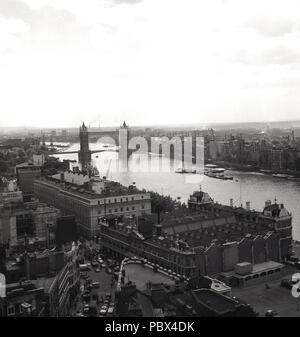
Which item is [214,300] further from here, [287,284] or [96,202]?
[96,202]

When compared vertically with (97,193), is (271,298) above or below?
below

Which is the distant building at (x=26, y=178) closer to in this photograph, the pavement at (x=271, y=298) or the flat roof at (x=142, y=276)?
the flat roof at (x=142, y=276)

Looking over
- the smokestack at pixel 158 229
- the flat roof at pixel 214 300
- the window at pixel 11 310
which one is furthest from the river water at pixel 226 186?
the window at pixel 11 310

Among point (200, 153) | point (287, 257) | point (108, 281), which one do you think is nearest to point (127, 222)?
point (108, 281)

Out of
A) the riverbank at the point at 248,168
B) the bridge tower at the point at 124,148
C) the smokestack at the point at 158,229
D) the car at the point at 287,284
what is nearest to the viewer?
the car at the point at 287,284

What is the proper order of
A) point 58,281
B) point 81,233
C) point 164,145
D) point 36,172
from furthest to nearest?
point 164,145 < point 36,172 < point 81,233 < point 58,281

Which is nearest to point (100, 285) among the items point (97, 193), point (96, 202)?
point (96, 202)
